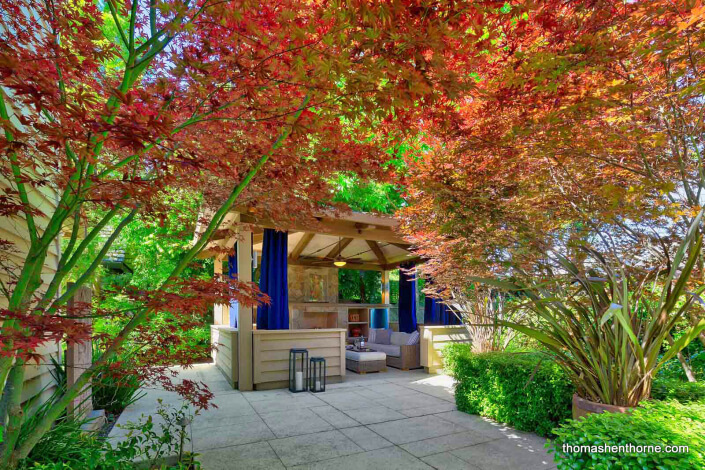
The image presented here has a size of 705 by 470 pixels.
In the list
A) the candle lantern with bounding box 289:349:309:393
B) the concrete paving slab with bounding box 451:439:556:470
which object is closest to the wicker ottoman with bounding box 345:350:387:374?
the candle lantern with bounding box 289:349:309:393

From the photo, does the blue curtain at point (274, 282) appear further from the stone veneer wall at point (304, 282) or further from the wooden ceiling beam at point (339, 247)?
the stone veneer wall at point (304, 282)

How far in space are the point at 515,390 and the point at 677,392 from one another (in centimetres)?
151

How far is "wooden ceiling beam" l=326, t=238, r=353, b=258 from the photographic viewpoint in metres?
10.4

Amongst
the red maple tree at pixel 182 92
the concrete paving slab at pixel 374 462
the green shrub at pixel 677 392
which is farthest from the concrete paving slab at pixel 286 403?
the green shrub at pixel 677 392

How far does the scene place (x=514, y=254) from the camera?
4.00 meters

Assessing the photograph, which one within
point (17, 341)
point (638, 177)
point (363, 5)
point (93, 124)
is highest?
point (363, 5)

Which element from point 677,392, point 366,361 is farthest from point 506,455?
point 366,361

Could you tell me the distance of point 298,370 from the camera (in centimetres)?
623

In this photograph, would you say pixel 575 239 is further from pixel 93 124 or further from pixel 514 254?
pixel 93 124

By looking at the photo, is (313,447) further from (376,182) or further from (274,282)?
(274,282)

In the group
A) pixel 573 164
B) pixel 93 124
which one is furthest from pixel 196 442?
pixel 573 164

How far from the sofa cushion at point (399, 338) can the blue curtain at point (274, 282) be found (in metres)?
2.96

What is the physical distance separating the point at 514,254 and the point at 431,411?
2.18 m

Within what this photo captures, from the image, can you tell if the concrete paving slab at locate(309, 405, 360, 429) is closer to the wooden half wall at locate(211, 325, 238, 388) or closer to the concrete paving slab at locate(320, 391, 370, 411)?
the concrete paving slab at locate(320, 391, 370, 411)
